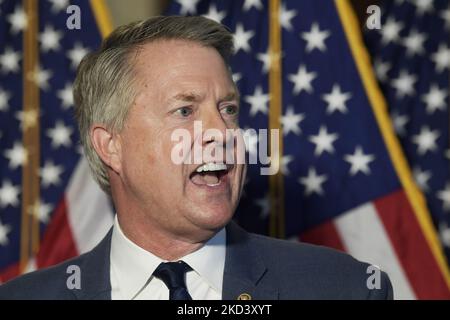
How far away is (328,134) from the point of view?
268cm

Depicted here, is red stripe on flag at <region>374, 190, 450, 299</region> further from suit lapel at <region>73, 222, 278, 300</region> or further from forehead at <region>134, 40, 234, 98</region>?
forehead at <region>134, 40, 234, 98</region>

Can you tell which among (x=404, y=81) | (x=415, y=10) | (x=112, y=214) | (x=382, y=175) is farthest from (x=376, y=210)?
(x=112, y=214)

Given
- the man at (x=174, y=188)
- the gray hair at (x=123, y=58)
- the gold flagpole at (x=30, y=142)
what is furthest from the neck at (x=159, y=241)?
the gold flagpole at (x=30, y=142)

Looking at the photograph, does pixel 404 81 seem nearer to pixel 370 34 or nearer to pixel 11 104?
pixel 370 34

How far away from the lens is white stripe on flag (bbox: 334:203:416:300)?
8.59 ft

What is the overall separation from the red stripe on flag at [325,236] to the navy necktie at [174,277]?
38.1 inches

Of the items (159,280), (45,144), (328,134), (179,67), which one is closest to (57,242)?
(45,144)

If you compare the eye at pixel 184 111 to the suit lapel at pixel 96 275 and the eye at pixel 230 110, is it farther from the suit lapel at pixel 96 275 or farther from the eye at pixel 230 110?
the suit lapel at pixel 96 275

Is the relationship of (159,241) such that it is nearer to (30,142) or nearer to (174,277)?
(174,277)

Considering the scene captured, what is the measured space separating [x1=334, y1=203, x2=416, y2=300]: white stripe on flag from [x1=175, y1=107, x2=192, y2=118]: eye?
3.38ft

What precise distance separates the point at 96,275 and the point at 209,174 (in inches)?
12.5

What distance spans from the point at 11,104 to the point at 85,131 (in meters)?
0.89

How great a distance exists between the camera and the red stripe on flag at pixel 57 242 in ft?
8.95
